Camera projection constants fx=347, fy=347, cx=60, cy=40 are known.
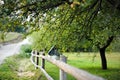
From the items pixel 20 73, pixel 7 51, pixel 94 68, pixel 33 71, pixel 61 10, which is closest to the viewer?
pixel 61 10

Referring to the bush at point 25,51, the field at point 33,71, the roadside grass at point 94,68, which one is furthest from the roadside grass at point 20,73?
the bush at point 25,51

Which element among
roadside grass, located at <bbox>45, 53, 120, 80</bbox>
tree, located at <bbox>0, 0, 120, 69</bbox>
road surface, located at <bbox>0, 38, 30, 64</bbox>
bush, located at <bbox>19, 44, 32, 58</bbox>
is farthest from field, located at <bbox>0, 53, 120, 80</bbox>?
bush, located at <bbox>19, 44, 32, 58</bbox>

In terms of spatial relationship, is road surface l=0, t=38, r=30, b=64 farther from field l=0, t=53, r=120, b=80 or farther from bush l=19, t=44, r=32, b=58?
field l=0, t=53, r=120, b=80

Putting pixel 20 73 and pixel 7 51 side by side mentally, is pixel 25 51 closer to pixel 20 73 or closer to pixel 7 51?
pixel 7 51

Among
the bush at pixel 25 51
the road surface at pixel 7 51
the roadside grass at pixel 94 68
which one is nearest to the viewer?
the roadside grass at pixel 94 68

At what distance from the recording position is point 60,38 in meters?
14.4

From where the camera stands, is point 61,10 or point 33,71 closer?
point 61,10

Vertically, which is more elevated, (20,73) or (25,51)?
(25,51)

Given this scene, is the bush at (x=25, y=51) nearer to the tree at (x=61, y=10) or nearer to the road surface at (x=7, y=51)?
the road surface at (x=7, y=51)

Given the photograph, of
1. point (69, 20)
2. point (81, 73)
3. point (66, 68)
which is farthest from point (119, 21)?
point (81, 73)

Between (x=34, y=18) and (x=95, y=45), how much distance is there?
11.9m

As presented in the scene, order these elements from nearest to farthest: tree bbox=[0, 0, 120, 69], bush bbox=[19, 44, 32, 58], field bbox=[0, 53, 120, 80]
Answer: tree bbox=[0, 0, 120, 69], field bbox=[0, 53, 120, 80], bush bbox=[19, 44, 32, 58]

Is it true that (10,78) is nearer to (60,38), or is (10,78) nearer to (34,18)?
(60,38)

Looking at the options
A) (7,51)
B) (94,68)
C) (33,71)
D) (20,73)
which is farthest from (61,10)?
(7,51)
